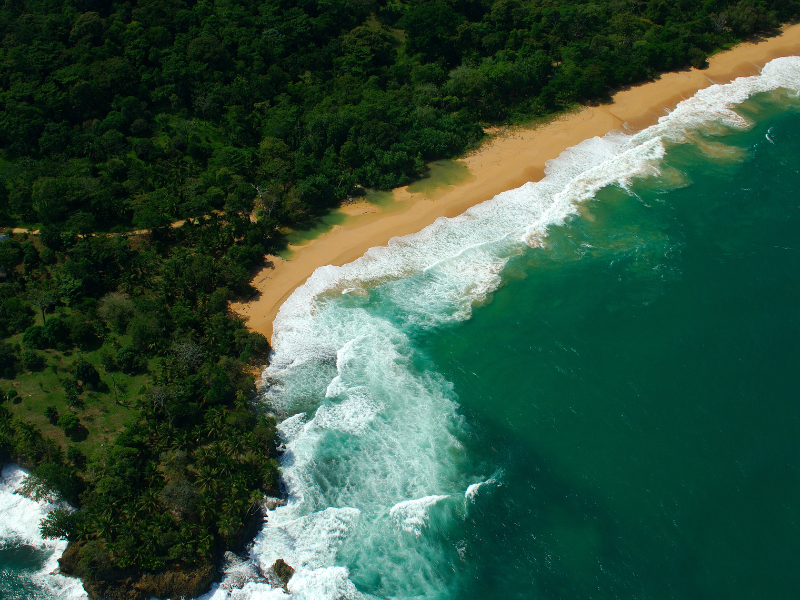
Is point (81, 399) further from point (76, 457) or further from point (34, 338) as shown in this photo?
point (34, 338)

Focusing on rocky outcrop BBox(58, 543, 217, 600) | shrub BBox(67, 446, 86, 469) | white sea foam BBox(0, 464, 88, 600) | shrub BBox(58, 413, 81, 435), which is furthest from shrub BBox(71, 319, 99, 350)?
rocky outcrop BBox(58, 543, 217, 600)

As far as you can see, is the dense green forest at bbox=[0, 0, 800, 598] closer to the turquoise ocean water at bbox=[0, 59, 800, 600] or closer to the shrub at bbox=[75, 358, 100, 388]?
the shrub at bbox=[75, 358, 100, 388]

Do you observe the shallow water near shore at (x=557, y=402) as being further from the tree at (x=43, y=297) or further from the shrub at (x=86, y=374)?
the tree at (x=43, y=297)

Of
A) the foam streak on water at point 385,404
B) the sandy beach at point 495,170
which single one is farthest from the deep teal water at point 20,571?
the sandy beach at point 495,170

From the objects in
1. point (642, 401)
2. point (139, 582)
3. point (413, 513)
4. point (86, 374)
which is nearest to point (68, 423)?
point (86, 374)

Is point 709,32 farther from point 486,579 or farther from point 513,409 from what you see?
point 486,579

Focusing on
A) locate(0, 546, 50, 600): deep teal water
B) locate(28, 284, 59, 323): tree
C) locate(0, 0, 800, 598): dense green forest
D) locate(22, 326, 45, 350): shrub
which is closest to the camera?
locate(0, 546, 50, 600): deep teal water
